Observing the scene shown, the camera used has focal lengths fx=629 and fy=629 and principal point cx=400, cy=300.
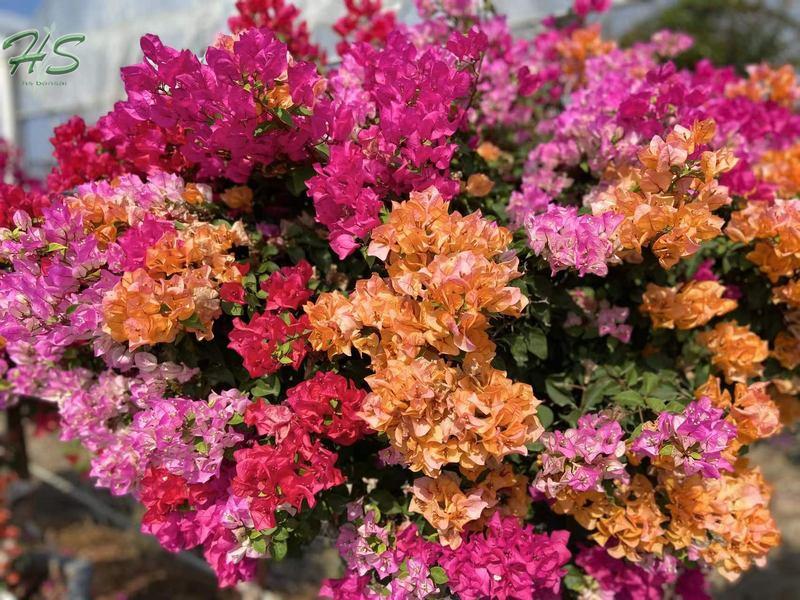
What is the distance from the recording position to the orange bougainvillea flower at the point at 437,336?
3.15ft

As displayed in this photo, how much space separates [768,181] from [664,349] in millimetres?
590

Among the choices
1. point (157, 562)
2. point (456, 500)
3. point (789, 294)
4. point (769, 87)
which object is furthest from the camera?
point (157, 562)

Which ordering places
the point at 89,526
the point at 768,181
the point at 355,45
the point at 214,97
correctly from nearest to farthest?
the point at 214,97, the point at 355,45, the point at 768,181, the point at 89,526

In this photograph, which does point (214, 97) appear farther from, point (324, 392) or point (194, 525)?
point (194, 525)

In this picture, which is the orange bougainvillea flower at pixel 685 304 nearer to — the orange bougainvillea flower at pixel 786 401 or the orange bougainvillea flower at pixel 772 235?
the orange bougainvillea flower at pixel 772 235

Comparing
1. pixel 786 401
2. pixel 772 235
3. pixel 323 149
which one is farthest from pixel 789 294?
pixel 323 149

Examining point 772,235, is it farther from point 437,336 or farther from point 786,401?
point 437,336

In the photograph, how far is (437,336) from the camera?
98 centimetres

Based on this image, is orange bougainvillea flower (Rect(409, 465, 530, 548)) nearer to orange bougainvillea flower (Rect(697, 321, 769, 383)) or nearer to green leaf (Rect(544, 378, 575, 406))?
green leaf (Rect(544, 378, 575, 406))

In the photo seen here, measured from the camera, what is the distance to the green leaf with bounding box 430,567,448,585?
1.13m

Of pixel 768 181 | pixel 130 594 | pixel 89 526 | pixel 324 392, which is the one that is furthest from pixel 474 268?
pixel 89 526

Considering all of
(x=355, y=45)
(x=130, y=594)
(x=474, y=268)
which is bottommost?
(x=130, y=594)

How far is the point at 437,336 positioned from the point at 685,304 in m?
0.64

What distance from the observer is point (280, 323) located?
44.1 inches
